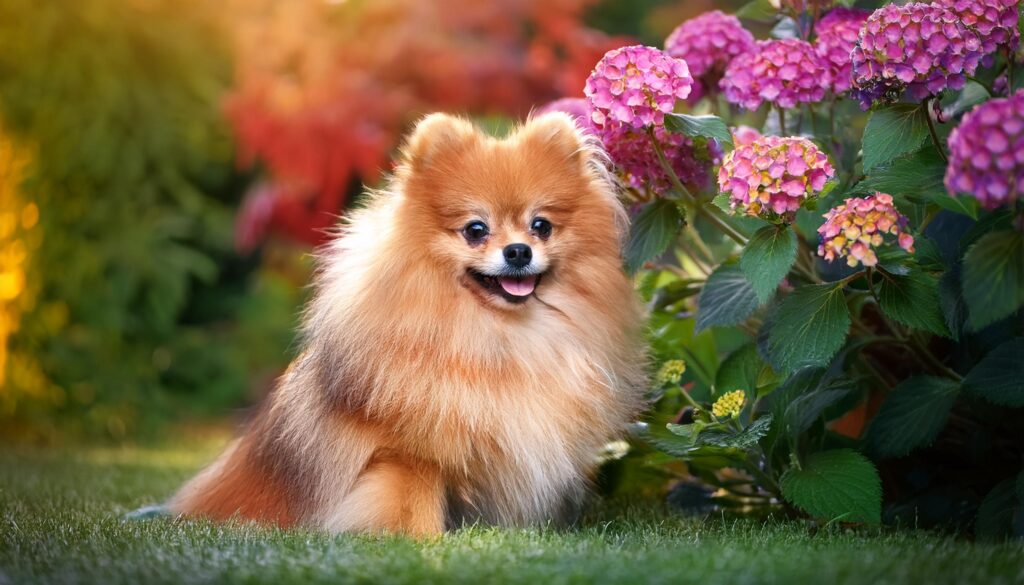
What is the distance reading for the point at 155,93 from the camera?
→ 7.36 m

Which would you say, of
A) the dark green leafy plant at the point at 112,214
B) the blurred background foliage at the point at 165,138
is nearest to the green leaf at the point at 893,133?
the blurred background foliage at the point at 165,138

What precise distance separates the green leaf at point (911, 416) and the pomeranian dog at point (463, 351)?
70 centimetres

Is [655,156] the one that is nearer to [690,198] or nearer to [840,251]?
[690,198]

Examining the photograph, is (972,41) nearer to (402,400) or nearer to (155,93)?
(402,400)

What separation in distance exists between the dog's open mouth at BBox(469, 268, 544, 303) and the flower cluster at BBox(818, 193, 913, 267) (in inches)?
31.4

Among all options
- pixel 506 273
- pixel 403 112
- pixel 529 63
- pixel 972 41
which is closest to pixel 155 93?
pixel 403 112

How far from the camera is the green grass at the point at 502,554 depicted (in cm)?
223

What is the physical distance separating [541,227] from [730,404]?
70cm

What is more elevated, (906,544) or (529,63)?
(529,63)

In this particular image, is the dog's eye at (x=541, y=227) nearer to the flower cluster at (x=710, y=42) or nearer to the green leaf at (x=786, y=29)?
the flower cluster at (x=710, y=42)

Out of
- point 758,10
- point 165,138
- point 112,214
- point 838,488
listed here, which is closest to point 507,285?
point 838,488

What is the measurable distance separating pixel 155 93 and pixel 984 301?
20.3ft

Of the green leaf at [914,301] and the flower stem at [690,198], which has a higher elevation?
the flower stem at [690,198]

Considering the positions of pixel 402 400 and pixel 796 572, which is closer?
pixel 796 572
